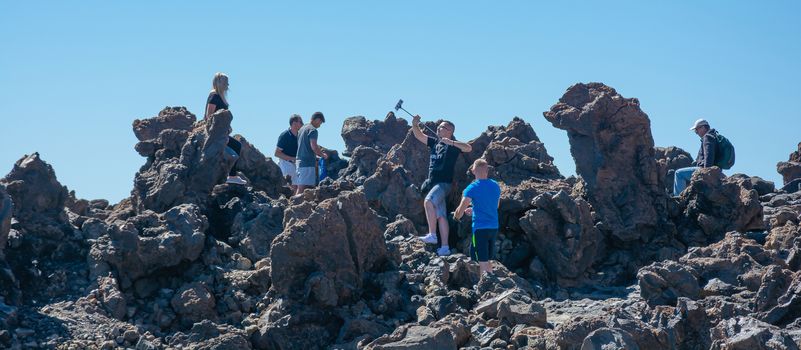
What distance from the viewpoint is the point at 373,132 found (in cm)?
3134

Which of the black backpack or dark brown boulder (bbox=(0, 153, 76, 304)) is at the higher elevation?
the black backpack

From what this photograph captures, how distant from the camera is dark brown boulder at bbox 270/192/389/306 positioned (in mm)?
16297

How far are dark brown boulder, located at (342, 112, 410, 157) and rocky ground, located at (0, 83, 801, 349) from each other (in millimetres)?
7024

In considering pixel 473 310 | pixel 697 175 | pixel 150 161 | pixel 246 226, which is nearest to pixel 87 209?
pixel 150 161

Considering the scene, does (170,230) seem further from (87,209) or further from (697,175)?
(697,175)

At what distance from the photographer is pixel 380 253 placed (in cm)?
1758

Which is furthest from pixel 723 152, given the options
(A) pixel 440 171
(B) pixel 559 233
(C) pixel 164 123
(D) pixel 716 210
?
(C) pixel 164 123

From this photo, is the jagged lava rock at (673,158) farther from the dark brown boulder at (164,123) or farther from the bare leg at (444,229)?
the dark brown boulder at (164,123)

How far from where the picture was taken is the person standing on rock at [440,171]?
19703mm

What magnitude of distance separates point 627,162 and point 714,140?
7.82ft

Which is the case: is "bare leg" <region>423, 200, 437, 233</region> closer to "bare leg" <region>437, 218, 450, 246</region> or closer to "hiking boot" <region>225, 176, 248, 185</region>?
"bare leg" <region>437, 218, 450, 246</region>

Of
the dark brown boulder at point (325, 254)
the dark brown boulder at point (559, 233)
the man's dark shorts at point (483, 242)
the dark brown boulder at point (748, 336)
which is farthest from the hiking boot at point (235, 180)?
the dark brown boulder at point (748, 336)

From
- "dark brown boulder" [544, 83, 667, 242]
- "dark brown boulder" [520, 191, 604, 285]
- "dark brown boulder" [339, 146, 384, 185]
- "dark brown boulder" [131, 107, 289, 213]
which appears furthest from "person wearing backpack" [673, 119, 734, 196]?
"dark brown boulder" [131, 107, 289, 213]

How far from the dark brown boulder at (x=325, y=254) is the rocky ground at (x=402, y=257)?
31mm
